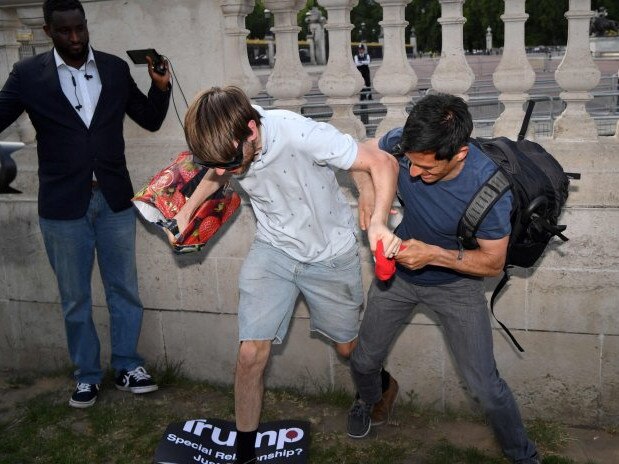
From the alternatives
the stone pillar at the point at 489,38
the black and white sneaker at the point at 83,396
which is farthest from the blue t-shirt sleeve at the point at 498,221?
the stone pillar at the point at 489,38

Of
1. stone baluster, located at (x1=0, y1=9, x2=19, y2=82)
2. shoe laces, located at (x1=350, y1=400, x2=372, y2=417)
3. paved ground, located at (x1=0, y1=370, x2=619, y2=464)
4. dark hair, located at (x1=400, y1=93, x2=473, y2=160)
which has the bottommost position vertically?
paved ground, located at (x1=0, y1=370, x2=619, y2=464)

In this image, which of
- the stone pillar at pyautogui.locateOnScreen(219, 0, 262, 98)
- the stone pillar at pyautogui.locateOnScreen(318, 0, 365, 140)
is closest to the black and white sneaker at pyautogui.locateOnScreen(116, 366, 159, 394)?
the stone pillar at pyautogui.locateOnScreen(219, 0, 262, 98)

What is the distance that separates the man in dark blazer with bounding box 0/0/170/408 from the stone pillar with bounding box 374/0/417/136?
4.12 ft

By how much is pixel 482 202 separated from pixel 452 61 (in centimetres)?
139

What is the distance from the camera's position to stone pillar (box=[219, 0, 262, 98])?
4891 mm

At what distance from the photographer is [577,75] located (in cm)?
443

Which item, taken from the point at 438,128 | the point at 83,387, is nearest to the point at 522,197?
the point at 438,128

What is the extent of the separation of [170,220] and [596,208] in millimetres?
2181

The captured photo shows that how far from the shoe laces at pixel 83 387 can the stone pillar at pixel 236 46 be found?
2034 mm

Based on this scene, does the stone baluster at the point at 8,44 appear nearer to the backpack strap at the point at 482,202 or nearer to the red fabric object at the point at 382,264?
the red fabric object at the point at 382,264

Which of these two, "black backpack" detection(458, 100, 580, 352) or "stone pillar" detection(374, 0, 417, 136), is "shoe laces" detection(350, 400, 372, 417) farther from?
"stone pillar" detection(374, 0, 417, 136)

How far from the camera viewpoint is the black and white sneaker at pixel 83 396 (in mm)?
5230

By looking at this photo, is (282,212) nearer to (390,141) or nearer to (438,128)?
(390,141)

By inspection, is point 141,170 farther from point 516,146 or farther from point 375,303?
point 516,146
